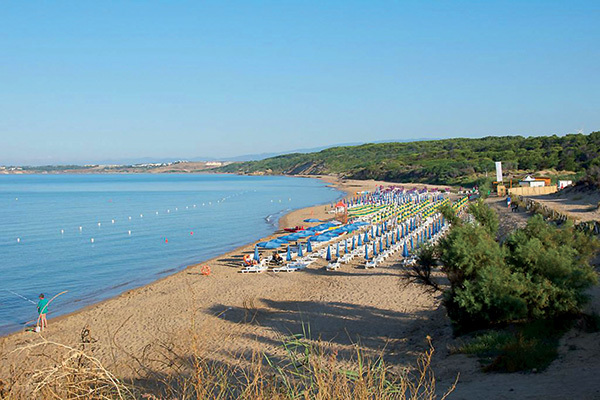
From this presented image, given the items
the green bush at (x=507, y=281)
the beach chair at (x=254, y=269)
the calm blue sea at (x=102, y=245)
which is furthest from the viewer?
the beach chair at (x=254, y=269)

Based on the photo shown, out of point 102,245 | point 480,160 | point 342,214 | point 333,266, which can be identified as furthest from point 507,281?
point 480,160

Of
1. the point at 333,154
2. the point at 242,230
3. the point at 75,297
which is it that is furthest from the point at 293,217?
the point at 333,154

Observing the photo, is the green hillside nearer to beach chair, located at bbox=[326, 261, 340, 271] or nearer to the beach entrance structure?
the beach entrance structure

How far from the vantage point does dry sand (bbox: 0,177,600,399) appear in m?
7.33

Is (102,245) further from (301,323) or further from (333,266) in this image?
(301,323)

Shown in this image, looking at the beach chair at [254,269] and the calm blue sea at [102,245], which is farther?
the beach chair at [254,269]

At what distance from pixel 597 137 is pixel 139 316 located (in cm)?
7081

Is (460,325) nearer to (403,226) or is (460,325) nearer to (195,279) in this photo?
(195,279)

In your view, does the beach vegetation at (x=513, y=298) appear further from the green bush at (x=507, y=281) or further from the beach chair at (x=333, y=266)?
the beach chair at (x=333, y=266)

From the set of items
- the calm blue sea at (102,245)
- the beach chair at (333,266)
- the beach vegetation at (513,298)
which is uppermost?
the beach vegetation at (513,298)

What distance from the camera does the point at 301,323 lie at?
12.5m

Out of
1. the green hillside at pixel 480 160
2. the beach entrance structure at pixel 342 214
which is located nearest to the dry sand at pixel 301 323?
the beach entrance structure at pixel 342 214

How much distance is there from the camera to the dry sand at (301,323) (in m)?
7.33

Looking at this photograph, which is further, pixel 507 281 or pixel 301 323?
pixel 301 323
